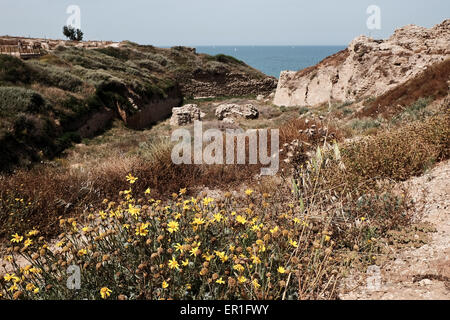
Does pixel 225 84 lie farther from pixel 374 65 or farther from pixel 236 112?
pixel 374 65

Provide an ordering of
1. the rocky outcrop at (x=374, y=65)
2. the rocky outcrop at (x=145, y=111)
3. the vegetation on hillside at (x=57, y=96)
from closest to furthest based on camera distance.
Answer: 1. the vegetation on hillside at (x=57, y=96)
2. the rocky outcrop at (x=374, y=65)
3. the rocky outcrop at (x=145, y=111)

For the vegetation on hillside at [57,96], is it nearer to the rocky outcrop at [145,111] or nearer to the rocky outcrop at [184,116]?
the rocky outcrop at [145,111]

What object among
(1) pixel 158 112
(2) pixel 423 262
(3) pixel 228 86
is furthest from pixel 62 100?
(3) pixel 228 86

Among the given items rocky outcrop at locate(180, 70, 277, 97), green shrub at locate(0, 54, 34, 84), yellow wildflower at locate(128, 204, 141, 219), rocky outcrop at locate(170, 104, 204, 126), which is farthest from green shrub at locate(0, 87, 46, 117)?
rocky outcrop at locate(180, 70, 277, 97)

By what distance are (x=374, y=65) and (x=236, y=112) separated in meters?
9.65

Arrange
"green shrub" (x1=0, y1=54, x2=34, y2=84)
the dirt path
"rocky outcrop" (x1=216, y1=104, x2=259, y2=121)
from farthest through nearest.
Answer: "rocky outcrop" (x1=216, y1=104, x2=259, y2=121), "green shrub" (x1=0, y1=54, x2=34, y2=84), the dirt path

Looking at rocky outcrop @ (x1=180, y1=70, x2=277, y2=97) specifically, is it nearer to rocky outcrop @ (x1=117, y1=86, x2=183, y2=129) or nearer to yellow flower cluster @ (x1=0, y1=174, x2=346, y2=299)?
rocky outcrop @ (x1=117, y1=86, x2=183, y2=129)

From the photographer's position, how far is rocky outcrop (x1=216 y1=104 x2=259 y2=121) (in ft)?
66.2

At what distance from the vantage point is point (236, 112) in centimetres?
2041

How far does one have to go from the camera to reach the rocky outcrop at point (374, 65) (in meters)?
17.1

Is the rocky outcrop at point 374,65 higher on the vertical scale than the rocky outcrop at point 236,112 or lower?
higher

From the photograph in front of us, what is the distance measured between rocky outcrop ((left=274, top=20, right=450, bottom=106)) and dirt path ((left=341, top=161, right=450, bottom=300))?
16059 mm

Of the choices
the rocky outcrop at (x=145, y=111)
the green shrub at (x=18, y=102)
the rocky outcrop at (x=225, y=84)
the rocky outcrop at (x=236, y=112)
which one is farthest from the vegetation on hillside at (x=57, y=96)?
the rocky outcrop at (x=236, y=112)

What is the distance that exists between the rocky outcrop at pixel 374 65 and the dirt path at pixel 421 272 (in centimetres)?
1606
